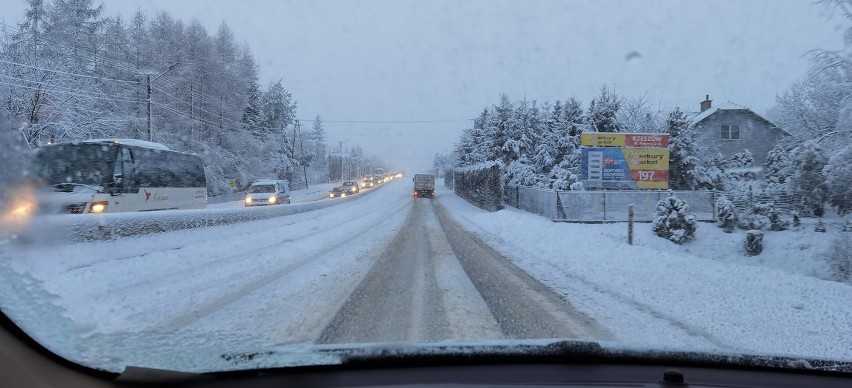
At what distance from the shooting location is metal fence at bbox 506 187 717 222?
73.5ft

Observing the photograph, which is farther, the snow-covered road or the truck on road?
the truck on road

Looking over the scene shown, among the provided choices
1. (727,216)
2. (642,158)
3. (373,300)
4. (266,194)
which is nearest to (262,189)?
(266,194)

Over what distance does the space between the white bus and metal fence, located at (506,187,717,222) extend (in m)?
14.1

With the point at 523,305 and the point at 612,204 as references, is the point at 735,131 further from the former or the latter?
the point at 523,305

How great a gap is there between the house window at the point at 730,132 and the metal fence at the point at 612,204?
18.6m

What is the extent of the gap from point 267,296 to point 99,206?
16.7 feet

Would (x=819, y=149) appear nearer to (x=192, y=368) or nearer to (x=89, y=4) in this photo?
(x=192, y=368)

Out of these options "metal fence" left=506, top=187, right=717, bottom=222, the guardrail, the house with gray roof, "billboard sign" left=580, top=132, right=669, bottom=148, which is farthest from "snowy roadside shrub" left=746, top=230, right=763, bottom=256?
the house with gray roof

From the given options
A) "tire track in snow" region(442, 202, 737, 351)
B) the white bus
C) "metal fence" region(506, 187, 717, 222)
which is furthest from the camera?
"metal fence" region(506, 187, 717, 222)

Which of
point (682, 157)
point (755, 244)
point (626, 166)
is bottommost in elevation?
point (755, 244)

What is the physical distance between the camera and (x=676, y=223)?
18578 mm

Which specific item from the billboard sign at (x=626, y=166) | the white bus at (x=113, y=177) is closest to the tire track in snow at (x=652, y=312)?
the white bus at (x=113, y=177)

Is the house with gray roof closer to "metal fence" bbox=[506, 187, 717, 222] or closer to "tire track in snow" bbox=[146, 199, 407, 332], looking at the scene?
"metal fence" bbox=[506, 187, 717, 222]

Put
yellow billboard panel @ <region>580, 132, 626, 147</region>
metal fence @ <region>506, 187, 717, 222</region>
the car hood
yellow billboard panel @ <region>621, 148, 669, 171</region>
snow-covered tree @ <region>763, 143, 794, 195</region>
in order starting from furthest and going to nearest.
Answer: yellow billboard panel @ <region>621, 148, 669, 171</region> < yellow billboard panel @ <region>580, 132, 626, 147</region> < metal fence @ <region>506, 187, 717, 222</region> < snow-covered tree @ <region>763, 143, 794, 195</region> < the car hood
